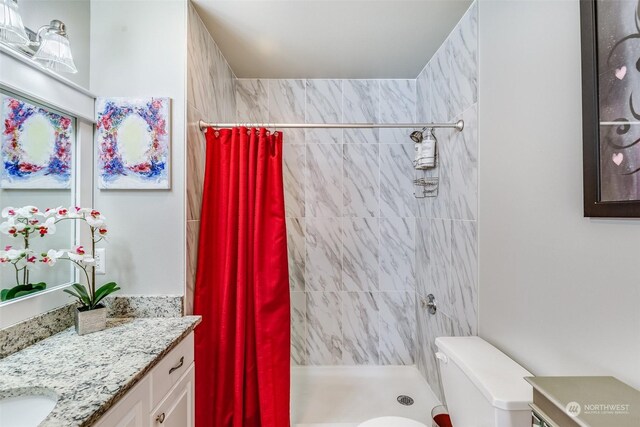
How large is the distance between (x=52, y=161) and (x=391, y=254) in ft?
6.85

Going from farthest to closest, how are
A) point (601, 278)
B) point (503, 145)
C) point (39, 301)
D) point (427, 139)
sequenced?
point (427, 139), point (503, 145), point (39, 301), point (601, 278)

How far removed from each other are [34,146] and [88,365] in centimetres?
90

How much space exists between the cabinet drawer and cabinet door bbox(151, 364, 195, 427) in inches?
1.1

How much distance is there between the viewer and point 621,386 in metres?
0.70

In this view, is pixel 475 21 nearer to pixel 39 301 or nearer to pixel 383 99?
pixel 383 99

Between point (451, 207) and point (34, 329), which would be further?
point (451, 207)

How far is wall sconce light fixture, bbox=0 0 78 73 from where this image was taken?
3.10 feet

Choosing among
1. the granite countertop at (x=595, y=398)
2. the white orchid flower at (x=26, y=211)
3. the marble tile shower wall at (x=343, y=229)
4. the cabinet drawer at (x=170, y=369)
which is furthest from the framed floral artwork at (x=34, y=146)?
the granite countertop at (x=595, y=398)

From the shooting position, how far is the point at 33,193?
1.13 meters

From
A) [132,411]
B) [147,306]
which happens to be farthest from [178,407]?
[147,306]

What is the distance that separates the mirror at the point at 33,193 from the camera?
1027 mm

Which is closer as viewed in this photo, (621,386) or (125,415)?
(621,386)

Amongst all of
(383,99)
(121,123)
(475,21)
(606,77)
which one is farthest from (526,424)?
(383,99)

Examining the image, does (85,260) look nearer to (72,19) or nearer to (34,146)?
(34,146)
